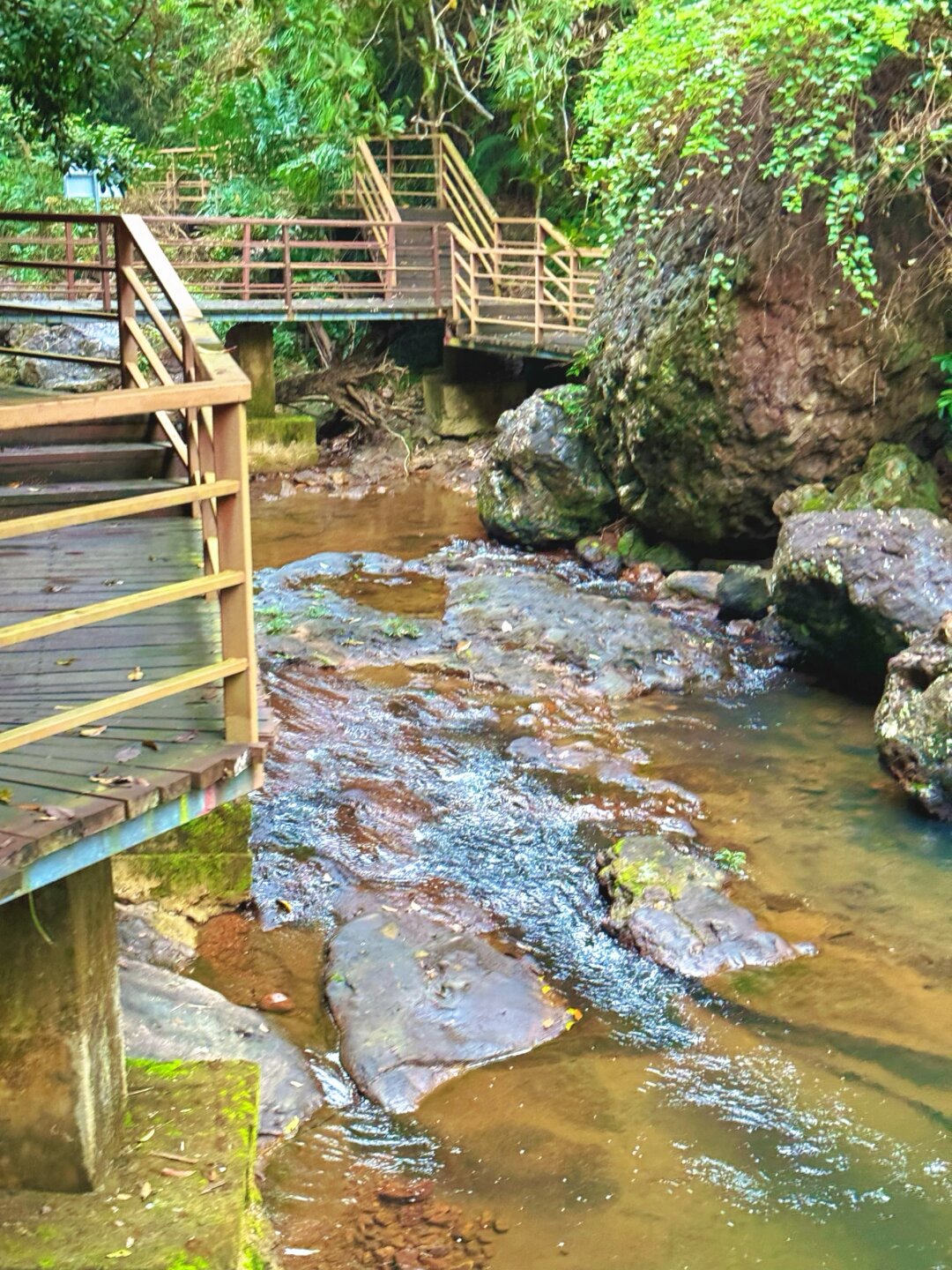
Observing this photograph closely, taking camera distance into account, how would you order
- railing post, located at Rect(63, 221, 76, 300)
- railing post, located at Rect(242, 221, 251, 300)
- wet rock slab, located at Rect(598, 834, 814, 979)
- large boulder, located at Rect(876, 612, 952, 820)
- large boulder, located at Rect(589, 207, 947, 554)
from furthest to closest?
railing post, located at Rect(242, 221, 251, 300) < railing post, located at Rect(63, 221, 76, 300) < large boulder, located at Rect(589, 207, 947, 554) < large boulder, located at Rect(876, 612, 952, 820) < wet rock slab, located at Rect(598, 834, 814, 979)

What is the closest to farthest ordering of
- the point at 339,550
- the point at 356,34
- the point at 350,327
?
the point at 339,550 → the point at 356,34 → the point at 350,327

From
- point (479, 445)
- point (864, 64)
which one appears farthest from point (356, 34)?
point (864, 64)

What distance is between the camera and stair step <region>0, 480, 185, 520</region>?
5184 millimetres

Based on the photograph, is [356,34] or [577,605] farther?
[356,34]

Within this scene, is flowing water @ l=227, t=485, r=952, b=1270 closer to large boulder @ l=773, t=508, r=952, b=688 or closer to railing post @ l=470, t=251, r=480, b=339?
large boulder @ l=773, t=508, r=952, b=688

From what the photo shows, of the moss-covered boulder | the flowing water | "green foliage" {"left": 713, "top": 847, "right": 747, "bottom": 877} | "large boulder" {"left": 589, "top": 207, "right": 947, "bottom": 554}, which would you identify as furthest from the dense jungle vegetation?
"green foliage" {"left": 713, "top": 847, "right": 747, "bottom": 877}

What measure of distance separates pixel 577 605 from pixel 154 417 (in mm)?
4615

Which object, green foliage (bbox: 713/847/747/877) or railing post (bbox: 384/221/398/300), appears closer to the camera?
green foliage (bbox: 713/847/747/877)

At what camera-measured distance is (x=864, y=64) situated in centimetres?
815

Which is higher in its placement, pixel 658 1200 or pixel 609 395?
pixel 609 395

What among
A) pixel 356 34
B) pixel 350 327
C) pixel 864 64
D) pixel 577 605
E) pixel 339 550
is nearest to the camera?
pixel 864 64

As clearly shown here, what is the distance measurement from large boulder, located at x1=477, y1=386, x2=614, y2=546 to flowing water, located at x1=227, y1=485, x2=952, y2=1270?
12.3 feet

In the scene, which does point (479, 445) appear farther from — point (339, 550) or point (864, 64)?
point (864, 64)

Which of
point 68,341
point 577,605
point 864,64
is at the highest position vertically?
point 864,64
